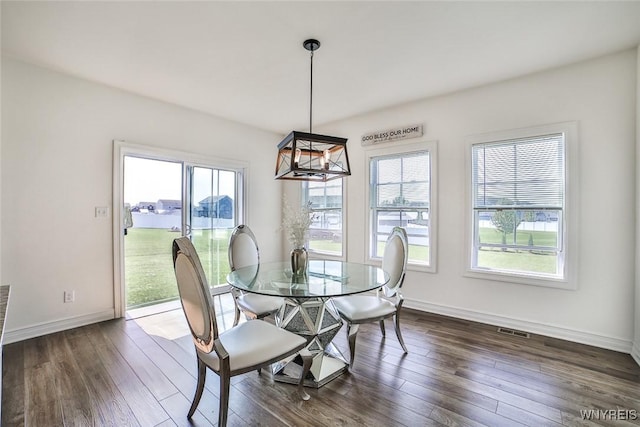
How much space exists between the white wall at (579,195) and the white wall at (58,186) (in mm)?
3746

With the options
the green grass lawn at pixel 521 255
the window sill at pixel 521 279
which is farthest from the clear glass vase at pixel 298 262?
the green grass lawn at pixel 521 255

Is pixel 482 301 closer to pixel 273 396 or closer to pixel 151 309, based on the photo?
pixel 273 396

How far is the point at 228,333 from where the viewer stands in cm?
196

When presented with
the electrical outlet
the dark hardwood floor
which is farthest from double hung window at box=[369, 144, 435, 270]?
the electrical outlet

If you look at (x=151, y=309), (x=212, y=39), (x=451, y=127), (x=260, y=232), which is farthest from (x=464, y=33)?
(x=151, y=309)

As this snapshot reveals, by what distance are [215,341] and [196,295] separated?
27cm

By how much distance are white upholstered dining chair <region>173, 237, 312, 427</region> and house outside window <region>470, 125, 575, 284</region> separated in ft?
8.55

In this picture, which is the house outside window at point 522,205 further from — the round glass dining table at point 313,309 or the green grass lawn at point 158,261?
the green grass lawn at point 158,261

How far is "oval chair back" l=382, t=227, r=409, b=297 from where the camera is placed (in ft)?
9.06

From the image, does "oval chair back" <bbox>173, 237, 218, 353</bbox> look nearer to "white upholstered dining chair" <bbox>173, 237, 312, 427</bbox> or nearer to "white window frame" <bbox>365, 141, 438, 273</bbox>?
"white upholstered dining chair" <bbox>173, 237, 312, 427</bbox>

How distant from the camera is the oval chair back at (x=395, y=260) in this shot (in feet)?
9.06

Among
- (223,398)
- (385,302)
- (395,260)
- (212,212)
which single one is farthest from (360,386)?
(212,212)

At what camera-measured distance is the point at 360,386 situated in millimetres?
2160

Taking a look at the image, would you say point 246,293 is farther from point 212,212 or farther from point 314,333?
point 212,212
